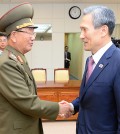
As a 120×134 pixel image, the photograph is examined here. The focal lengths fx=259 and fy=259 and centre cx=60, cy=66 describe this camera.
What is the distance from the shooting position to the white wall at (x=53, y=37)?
9.59 meters

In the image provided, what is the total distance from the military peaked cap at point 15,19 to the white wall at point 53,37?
7655 millimetres

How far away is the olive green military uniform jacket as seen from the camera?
1.76 meters

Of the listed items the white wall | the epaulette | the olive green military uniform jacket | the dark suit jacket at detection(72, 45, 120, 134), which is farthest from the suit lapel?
the white wall

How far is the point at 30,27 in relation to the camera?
77.5 inches

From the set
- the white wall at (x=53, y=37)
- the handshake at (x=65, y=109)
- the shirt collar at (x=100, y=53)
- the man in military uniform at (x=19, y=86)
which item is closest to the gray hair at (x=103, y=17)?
the shirt collar at (x=100, y=53)

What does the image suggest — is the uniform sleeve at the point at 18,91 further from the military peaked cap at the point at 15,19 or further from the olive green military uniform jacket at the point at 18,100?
the military peaked cap at the point at 15,19

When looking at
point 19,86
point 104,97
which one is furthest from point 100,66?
point 19,86

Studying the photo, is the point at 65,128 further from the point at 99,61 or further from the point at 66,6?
the point at 66,6

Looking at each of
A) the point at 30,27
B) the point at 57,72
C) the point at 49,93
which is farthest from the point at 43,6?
the point at 30,27

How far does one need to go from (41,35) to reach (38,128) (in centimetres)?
785

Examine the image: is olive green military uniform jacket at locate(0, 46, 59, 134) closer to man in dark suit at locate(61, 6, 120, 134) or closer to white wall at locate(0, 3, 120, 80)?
man in dark suit at locate(61, 6, 120, 134)

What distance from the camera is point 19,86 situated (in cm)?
177

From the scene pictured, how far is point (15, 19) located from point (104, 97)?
2.86ft

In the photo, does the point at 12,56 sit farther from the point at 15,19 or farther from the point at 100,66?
the point at 100,66
